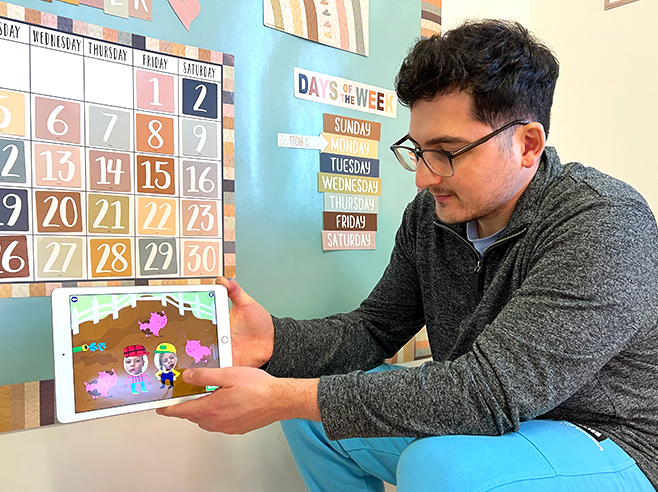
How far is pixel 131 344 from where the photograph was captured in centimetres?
75

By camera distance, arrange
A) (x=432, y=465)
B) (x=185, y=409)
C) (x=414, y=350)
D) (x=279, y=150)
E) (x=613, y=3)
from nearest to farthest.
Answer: (x=432, y=465) → (x=185, y=409) → (x=279, y=150) → (x=414, y=350) → (x=613, y=3)

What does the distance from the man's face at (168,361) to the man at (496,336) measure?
6 centimetres

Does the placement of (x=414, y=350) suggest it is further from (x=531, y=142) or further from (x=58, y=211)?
(x=58, y=211)

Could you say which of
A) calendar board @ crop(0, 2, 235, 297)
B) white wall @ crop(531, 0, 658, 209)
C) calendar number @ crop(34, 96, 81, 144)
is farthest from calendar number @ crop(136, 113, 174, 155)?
white wall @ crop(531, 0, 658, 209)

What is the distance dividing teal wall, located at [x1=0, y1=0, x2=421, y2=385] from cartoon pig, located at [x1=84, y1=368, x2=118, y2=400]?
1.26ft

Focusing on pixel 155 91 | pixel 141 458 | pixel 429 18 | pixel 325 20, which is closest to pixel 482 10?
pixel 429 18

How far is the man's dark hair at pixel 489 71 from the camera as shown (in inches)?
31.7

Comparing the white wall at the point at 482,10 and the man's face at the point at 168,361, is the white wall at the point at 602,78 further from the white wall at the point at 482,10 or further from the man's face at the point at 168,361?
the man's face at the point at 168,361

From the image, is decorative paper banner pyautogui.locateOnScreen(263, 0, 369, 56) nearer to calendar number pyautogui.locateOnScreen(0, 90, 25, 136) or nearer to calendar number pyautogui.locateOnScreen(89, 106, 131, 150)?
calendar number pyautogui.locateOnScreen(89, 106, 131, 150)

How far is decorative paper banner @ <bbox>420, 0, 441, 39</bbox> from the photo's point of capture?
4.51 feet

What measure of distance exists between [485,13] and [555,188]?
3.11 ft

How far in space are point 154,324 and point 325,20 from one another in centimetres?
79

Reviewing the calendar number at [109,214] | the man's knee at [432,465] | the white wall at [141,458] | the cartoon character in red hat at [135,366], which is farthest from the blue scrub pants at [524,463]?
the calendar number at [109,214]

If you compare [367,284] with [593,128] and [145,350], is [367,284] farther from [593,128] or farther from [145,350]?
[593,128]
